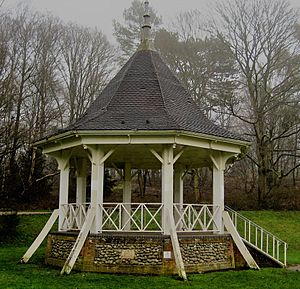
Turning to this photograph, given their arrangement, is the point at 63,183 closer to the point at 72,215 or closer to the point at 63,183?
the point at 63,183

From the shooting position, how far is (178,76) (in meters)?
30.6

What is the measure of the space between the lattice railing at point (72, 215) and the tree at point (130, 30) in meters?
→ 19.1

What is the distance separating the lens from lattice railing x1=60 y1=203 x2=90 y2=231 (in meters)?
14.0

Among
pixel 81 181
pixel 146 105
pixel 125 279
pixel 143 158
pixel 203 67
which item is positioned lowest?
pixel 125 279

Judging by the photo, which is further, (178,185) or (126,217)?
(178,185)

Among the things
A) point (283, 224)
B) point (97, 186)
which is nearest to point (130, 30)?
point (283, 224)

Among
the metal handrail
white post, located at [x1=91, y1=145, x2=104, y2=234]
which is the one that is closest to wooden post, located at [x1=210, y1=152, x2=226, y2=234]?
the metal handrail

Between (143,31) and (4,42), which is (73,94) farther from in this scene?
(143,31)

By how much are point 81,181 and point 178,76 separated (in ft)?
54.0

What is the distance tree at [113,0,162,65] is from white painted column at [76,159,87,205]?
17241 mm

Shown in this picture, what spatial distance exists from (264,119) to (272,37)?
5292 mm

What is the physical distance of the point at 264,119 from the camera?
30984 mm

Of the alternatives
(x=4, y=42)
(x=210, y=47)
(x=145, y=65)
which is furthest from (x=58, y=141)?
(x=210, y=47)

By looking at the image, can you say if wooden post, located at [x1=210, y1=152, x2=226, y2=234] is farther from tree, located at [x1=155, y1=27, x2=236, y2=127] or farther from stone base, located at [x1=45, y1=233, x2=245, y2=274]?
tree, located at [x1=155, y1=27, x2=236, y2=127]
